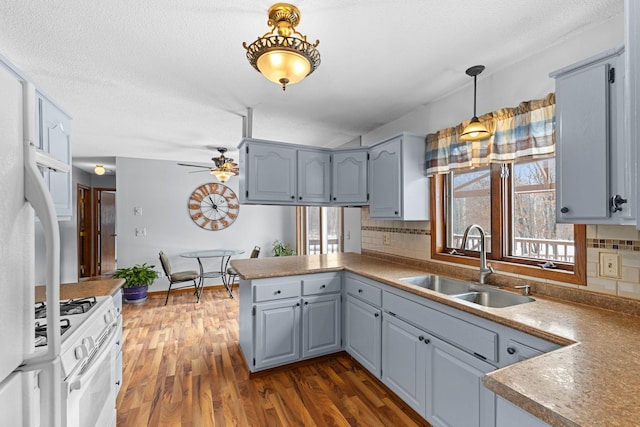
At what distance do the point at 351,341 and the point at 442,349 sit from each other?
109 cm

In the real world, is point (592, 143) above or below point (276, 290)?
above

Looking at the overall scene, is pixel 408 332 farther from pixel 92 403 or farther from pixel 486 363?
pixel 92 403

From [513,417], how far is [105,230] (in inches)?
333

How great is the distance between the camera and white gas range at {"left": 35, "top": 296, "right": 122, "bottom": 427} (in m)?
0.94

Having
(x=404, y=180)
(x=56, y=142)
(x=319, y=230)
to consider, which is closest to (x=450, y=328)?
(x=404, y=180)

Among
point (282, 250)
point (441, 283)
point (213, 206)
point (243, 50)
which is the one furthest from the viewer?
point (282, 250)

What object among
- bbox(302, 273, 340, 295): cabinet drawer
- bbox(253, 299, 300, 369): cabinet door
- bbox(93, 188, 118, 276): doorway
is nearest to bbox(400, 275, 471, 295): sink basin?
bbox(302, 273, 340, 295): cabinet drawer

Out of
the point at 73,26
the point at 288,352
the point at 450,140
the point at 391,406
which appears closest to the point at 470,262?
the point at 450,140

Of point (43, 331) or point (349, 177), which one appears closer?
point (43, 331)

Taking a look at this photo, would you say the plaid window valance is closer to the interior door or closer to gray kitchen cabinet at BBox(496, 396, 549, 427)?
gray kitchen cabinet at BBox(496, 396, 549, 427)

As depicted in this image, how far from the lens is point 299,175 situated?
10.1 ft

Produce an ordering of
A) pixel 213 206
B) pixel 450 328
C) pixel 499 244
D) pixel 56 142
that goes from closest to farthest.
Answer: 1. pixel 450 328
2. pixel 56 142
3. pixel 499 244
4. pixel 213 206

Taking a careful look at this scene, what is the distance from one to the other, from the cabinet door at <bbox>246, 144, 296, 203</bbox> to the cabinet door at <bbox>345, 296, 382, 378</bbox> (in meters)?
1.23

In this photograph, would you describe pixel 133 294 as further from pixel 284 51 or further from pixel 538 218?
pixel 538 218
